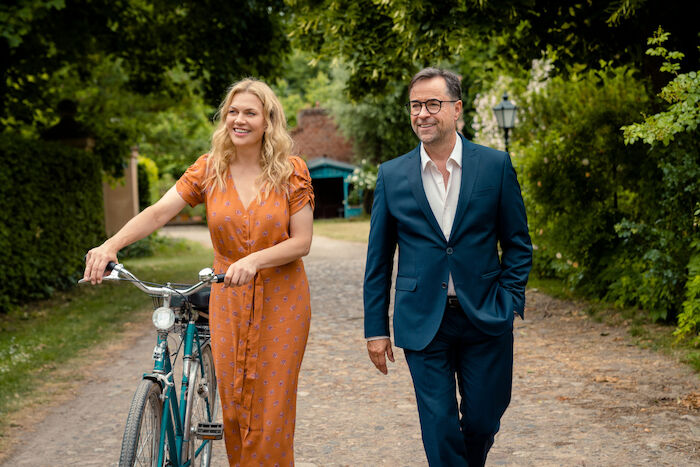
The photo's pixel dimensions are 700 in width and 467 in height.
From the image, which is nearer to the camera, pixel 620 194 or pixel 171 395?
pixel 171 395

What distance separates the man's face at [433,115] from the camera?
3.19 m

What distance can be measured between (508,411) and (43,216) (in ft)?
28.1

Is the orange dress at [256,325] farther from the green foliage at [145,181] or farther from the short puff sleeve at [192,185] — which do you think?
the green foliage at [145,181]

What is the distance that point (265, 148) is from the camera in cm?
349

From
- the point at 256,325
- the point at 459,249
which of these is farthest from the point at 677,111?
the point at 256,325

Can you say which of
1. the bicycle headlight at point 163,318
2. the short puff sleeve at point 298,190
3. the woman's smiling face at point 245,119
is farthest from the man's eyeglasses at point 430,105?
the bicycle headlight at point 163,318

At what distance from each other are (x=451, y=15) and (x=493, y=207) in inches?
210

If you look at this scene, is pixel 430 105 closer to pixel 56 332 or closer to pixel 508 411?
pixel 508 411

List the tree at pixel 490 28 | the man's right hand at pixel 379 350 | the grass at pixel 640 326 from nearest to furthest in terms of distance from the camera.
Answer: the man's right hand at pixel 379 350
the grass at pixel 640 326
the tree at pixel 490 28

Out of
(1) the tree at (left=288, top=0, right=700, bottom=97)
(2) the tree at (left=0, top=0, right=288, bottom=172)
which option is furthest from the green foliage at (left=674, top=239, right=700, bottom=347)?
(2) the tree at (left=0, top=0, right=288, bottom=172)

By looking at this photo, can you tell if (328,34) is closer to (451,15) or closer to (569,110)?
(451,15)

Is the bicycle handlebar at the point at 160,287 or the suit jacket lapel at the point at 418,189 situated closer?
the bicycle handlebar at the point at 160,287

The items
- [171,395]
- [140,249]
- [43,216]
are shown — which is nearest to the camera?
[171,395]

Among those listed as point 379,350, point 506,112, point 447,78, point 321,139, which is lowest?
point 379,350
